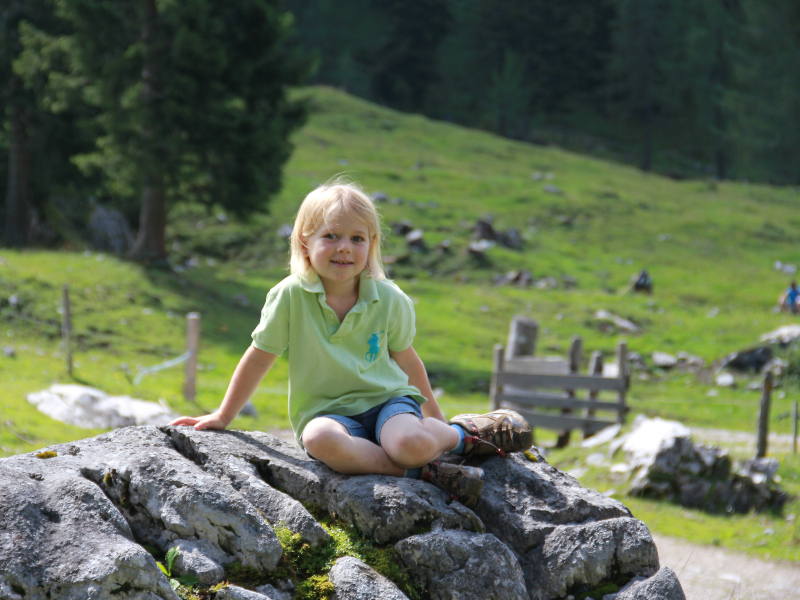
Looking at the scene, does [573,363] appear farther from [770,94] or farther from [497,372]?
[770,94]

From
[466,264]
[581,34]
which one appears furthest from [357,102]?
[466,264]

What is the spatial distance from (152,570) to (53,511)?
0.53 meters

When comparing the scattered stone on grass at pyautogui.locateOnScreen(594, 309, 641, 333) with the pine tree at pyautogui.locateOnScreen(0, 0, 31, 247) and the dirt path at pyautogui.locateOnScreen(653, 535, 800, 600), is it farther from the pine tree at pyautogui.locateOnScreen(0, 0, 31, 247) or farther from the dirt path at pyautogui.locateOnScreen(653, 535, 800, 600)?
the pine tree at pyautogui.locateOnScreen(0, 0, 31, 247)

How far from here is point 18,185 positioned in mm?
21969

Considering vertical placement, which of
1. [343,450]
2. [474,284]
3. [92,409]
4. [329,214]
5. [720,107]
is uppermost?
[720,107]

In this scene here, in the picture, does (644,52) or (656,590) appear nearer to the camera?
(656,590)

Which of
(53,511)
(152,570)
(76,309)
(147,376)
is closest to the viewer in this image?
(152,570)

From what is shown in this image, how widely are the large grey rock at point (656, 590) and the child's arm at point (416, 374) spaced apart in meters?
1.31

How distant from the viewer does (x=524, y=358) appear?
42.1ft

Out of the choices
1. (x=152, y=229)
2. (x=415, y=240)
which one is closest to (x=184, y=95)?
(x=152, y=229)

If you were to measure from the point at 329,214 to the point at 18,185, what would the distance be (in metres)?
21.4

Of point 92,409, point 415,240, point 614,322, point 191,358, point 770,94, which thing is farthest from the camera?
point 770,94

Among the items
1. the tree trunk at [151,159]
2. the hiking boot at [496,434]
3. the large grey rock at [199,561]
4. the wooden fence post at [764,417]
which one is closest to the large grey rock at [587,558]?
the hiking boot at [496,434]

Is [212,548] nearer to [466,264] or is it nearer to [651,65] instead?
[466,264]
